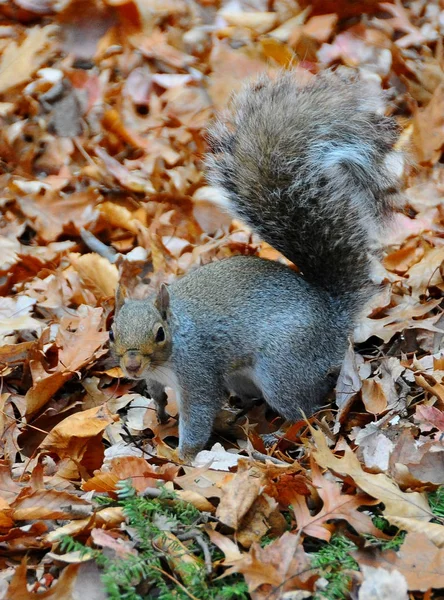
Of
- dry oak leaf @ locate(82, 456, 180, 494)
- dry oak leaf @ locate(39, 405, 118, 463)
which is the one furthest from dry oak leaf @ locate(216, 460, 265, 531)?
dry oak leaf @ locate(39, 405, 118, 463)

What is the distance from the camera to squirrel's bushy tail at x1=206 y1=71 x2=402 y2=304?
9.95 ft

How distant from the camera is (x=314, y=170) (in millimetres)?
3021

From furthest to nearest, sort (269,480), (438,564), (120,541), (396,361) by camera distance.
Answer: (396,361) < (269,480) < (120,541) < (438,564)

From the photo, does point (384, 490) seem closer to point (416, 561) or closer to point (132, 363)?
point (416, 561)

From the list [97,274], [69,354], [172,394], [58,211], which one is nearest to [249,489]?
[172,394]

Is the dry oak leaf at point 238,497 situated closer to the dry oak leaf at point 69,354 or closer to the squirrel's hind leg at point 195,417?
the squirrel's hind leg at point 195,417

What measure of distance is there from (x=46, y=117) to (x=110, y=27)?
3.08ft

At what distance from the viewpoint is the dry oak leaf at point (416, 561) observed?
76.4 inches

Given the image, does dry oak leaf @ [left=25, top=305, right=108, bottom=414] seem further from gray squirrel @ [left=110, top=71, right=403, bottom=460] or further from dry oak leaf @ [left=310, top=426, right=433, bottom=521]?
dry oak leaf @ [left=310, top=426, right=433, bottom=521]

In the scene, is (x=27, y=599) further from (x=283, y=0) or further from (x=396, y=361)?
(x=283, y=0)

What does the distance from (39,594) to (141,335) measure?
3.21ft

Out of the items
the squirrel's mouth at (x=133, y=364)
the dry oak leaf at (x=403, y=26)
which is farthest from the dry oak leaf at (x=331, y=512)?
the dry oak leaf at (x=403, y=26)

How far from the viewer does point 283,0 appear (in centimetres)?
562

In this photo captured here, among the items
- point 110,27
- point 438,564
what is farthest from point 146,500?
point 110,27
